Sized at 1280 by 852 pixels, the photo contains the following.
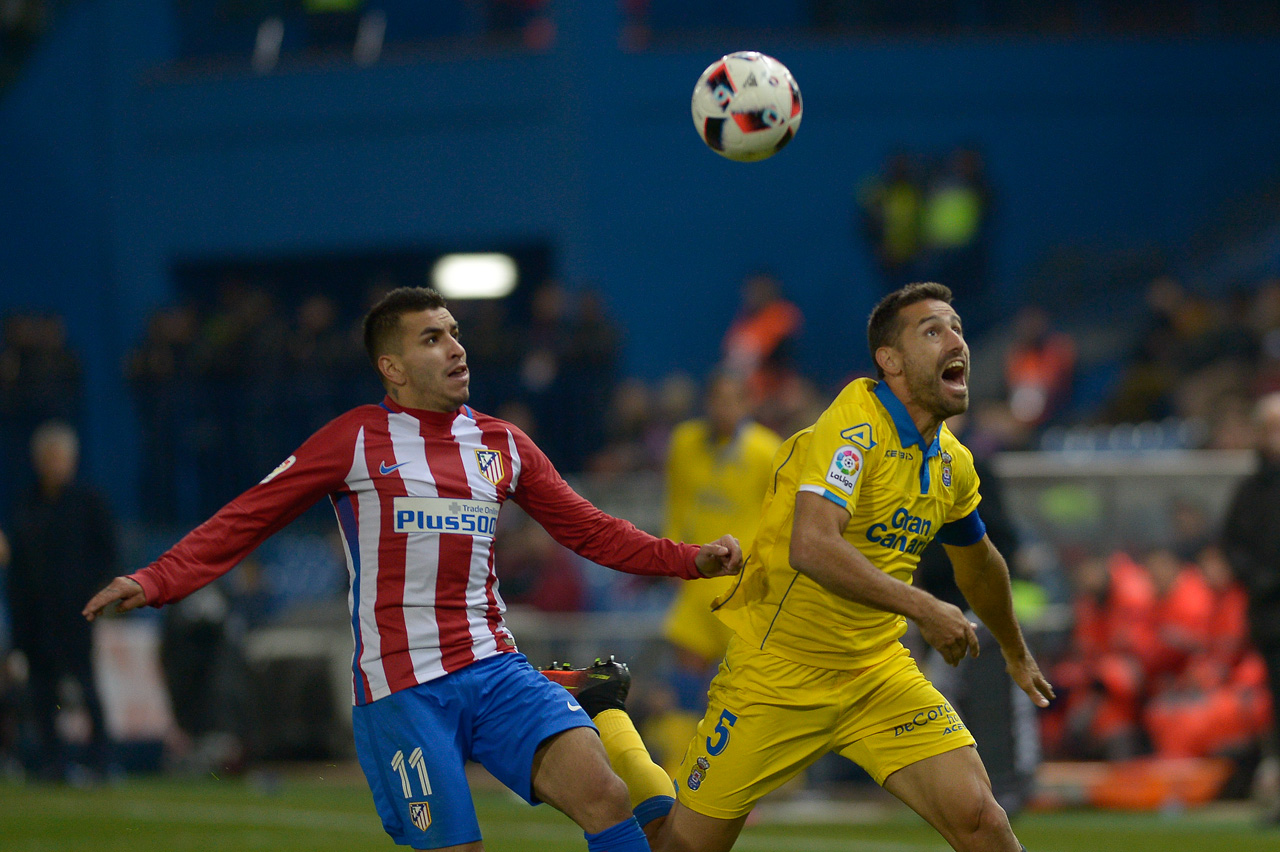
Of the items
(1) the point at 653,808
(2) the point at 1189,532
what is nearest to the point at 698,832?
(1) the point at 653,808

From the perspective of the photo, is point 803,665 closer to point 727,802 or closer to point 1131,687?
point 727,802

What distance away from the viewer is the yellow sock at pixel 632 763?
5500 mm

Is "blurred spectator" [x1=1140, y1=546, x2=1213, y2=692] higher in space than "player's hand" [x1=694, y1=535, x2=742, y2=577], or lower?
lower

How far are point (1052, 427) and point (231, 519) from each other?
12.5 meters

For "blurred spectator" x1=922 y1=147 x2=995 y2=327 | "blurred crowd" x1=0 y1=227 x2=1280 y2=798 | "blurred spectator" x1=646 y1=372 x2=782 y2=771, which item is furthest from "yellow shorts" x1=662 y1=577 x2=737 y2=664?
"blurred spectator" x1=922 y1=147 x2=995 y2=327

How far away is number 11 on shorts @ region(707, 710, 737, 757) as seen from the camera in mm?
5273

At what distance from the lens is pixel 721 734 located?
529 cm

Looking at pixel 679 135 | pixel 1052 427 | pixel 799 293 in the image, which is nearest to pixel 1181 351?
pixel 1052 427

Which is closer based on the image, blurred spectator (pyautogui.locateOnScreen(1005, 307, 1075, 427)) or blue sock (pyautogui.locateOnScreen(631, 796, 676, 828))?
blue sock (pyautogui.locateOnScreen(631, 796, 676, 828))

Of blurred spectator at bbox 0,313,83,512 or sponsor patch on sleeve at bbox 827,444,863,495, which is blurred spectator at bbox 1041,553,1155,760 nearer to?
sponsor patch on sleeve at bbox 827,444,863,495

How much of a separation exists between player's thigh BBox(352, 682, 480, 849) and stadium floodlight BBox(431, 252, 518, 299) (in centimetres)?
1587

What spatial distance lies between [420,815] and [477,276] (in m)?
16.4

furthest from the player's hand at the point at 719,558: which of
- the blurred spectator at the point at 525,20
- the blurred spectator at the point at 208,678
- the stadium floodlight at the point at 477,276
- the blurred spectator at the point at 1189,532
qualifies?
the stadium floodlight at the point at 477,276

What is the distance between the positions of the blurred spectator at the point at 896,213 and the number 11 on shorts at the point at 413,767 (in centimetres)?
1414
